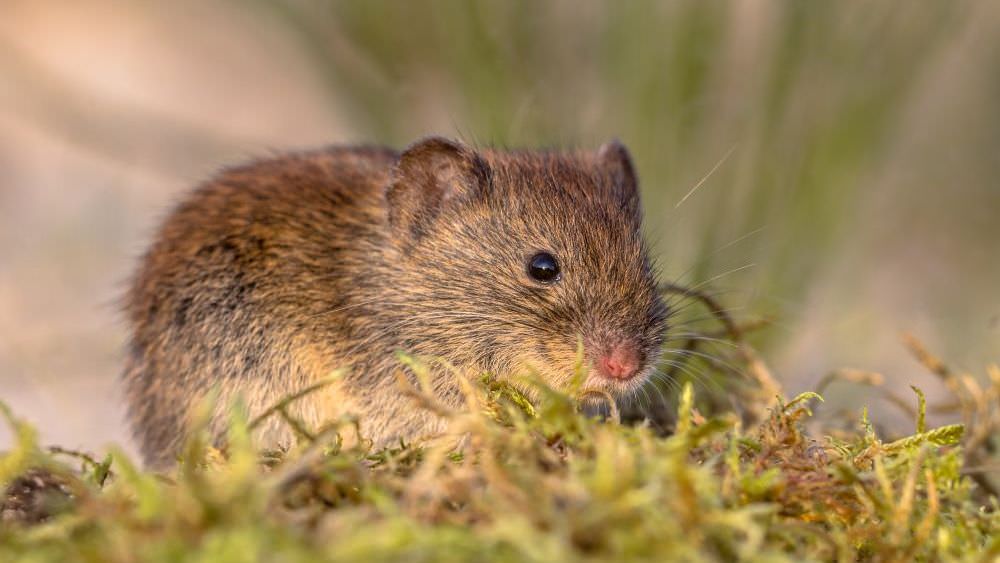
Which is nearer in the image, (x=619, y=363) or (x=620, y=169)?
(x=619, y=363)

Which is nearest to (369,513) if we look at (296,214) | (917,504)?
(917,504)

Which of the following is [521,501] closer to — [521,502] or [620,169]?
[521,502]

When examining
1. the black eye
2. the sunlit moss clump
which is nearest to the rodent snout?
the black eye

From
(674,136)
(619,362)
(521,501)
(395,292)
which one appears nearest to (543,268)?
(619,362)

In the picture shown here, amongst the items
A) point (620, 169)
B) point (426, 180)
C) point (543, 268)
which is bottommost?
point (543, 268)

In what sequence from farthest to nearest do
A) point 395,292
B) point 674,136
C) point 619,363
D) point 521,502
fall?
1. point 674,136
2. point 395,292
3. point 619,363
4. point 521,502

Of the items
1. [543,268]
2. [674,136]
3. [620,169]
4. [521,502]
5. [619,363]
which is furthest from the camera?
[674,136]

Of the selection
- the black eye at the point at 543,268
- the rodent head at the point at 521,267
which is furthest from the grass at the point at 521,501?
the black eye at the point at 543,268
